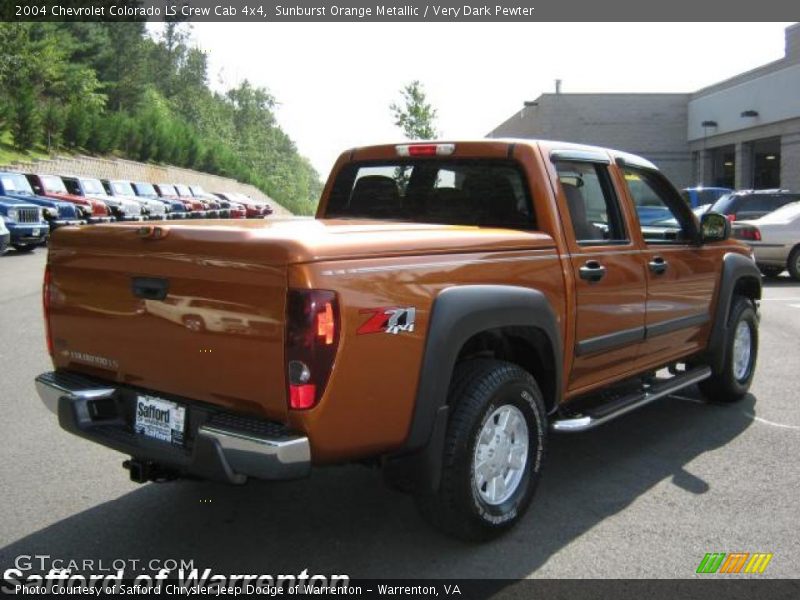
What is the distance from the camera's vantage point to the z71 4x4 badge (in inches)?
122

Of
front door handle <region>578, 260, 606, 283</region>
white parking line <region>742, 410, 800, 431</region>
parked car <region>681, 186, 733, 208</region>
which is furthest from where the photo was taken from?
parked car <region>681, 186, 733, 208</region>

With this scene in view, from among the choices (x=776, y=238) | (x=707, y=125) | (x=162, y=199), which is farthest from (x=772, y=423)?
(x=707, y=125)

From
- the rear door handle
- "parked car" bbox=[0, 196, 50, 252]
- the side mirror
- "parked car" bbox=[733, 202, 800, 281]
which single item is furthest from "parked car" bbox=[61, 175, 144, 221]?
the rear door handle

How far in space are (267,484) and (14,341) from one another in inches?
207

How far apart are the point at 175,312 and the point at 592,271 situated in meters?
2.21

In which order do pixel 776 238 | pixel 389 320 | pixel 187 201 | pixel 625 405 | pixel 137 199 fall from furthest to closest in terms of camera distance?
pixel 187 201 → pixel 137 199 → pixel 776 238 → pixel 625 405 → pixel 389 320

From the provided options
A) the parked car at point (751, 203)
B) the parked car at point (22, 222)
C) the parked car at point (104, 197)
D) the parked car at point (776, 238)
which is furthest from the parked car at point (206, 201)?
the parked car at point (776, 238)

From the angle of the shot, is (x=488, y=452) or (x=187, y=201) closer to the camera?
(x=488, y=452)

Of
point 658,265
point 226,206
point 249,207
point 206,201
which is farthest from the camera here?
point 249,207

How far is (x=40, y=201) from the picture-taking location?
844 inches

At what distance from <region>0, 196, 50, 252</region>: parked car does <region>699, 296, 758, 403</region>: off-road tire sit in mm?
16486

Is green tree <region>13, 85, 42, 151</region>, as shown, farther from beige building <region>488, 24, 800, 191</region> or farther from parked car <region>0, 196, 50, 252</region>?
beige building <region>488, 24, 800, 191</region>

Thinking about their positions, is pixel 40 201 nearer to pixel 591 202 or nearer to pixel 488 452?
pixel 591 202

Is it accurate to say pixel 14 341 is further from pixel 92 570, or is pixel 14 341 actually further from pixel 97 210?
pixel 97 210
